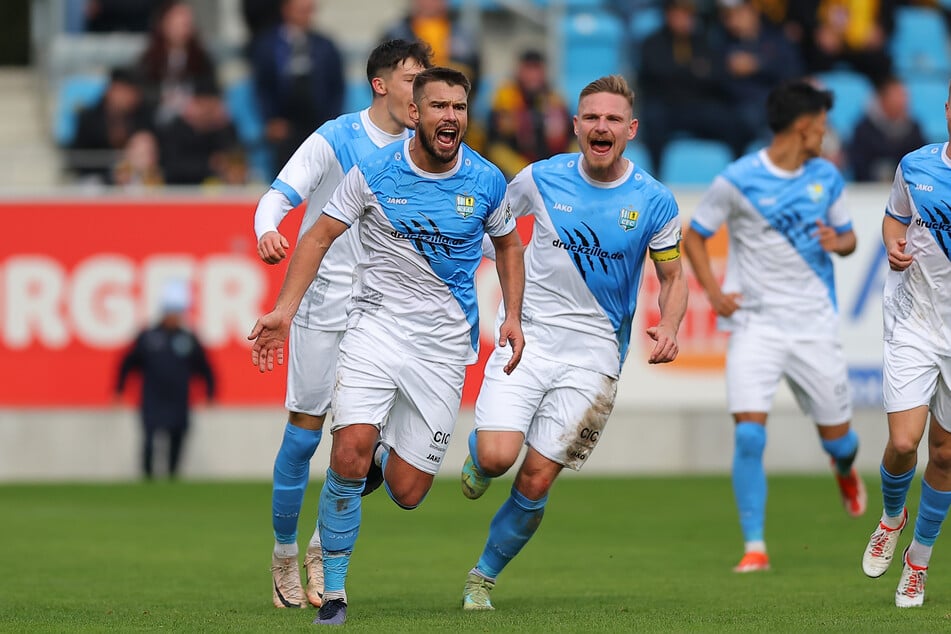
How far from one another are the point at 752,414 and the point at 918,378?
268 centimetres

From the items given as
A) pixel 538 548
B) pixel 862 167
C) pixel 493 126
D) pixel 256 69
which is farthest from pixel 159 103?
pixel 538 548

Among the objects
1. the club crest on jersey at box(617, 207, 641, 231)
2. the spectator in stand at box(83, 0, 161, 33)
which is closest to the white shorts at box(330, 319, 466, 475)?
the club crest on jersey at box(617, 207, 641, 231)

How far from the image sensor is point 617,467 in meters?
19.2

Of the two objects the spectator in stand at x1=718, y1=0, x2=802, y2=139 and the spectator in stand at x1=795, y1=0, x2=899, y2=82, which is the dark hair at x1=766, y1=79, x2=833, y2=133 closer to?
the spectator in stand at x1=718, y1=0, x2=802, y2=139

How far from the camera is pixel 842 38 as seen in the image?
2222 cm

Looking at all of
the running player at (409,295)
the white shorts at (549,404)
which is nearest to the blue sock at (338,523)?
the running player at (409,295)

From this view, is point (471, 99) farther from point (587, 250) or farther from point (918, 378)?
point (918, 378)

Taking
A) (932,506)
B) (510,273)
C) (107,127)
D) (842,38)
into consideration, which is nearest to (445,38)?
(107,127)

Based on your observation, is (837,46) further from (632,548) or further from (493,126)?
(632,548)

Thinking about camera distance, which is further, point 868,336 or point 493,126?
point 493,126

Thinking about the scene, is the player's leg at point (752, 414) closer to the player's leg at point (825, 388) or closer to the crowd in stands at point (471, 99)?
the player's leg at point (825, 388)

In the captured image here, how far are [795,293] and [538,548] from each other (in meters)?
2.55

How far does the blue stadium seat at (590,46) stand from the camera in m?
22.3

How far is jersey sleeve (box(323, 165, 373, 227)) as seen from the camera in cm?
822
